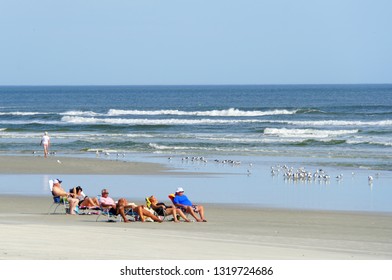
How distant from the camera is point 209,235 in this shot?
1262 cm

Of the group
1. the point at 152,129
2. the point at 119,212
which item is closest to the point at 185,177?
the point at 119,212

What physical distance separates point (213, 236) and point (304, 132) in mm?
30460

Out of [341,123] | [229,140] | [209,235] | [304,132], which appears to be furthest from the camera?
[341,123]

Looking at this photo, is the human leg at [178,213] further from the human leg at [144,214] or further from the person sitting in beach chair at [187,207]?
the human leg at [144,214]

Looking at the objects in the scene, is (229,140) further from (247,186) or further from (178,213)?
(178,213)

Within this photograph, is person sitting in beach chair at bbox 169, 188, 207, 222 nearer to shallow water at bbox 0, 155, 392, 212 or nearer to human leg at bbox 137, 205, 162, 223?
human leg at bbox 137, 205, 162, 223

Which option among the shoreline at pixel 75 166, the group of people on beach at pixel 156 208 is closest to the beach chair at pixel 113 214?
the group of people on beach at pixel 156 208

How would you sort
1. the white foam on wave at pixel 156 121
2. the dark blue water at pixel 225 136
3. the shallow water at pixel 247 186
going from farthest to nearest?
the white foam on wave at pixel 156 121, the dark blue water at pixel 225 136, the shallow water at pixel 247 186

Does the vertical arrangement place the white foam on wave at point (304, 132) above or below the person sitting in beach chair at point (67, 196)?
below

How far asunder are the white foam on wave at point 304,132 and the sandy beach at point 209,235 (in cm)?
2396

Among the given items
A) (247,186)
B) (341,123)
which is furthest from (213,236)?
(341,123)

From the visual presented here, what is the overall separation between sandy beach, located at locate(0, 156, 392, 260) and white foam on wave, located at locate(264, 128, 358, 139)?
78.6 feet

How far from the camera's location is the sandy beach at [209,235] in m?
10.1
